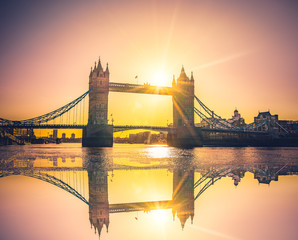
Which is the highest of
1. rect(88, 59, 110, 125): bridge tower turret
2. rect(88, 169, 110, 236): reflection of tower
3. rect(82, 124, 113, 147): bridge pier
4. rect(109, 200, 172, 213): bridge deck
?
rect(88, 59, 110, 125): bridge tower turret

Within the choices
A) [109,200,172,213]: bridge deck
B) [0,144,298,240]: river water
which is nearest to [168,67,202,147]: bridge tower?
[0,144,298,240]: river water

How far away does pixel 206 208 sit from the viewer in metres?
5.23

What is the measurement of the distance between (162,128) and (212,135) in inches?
699

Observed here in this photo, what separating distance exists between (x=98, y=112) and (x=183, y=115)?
901 inches

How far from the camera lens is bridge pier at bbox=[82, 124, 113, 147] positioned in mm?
51094

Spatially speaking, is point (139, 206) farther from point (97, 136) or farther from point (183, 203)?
point (97, 136)

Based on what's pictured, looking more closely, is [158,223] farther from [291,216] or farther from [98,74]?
[98,74]

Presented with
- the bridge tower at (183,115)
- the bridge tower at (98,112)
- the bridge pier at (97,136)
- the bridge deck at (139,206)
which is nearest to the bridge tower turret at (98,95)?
the bridge tower at (98,112)

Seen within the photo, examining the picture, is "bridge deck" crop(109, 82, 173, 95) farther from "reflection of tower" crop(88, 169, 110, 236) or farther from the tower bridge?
"reflection of tower" crop(88, 169, 110, 236)

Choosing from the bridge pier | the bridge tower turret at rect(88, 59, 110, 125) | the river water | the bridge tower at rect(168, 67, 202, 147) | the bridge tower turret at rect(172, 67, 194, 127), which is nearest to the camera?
the river water

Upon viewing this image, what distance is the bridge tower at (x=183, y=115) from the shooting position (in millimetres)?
63688

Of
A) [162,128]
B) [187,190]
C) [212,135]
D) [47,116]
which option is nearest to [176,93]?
[162,128]

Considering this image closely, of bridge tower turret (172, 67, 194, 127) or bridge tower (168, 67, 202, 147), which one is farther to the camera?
bridge tower turret (172, 67, 194, 127)

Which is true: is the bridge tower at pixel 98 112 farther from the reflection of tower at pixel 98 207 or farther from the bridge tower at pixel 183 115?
the reflection of tower at pixel 98 207
